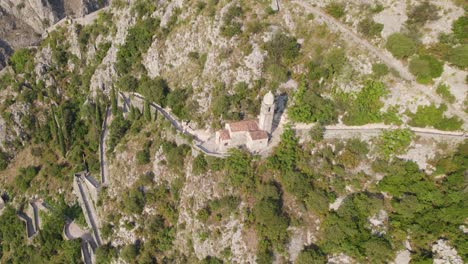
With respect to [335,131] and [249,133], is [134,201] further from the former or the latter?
[335,131]

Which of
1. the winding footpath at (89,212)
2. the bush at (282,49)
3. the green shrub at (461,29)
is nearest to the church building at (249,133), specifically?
the bush at (282,49)

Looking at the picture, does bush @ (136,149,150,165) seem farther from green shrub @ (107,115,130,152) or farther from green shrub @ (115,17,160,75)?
green shrub @ (115,17,160,75)

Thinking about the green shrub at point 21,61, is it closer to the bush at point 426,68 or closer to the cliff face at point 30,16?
the cliff face at point 30,16

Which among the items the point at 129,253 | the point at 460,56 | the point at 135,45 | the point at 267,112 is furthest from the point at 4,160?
the point at 460,56

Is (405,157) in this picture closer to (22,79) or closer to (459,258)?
(459,258)

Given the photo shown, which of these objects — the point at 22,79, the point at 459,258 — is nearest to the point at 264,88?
the point at 459,258

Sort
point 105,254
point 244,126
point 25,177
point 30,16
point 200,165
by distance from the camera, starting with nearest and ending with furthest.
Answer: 1. point 200,165
2. point 244,126
3. point 105,254
4. point 25,177
5. point 30,16

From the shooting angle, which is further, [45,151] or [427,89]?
[45,151]
